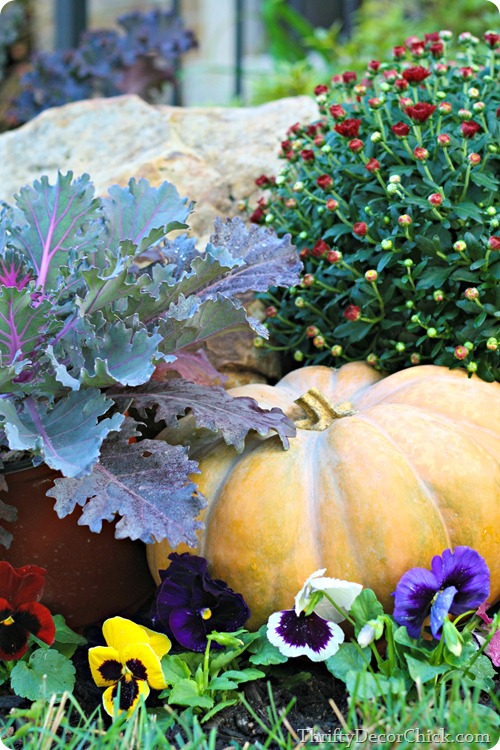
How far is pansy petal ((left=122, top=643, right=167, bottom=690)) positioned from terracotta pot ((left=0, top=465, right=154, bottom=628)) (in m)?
0.34

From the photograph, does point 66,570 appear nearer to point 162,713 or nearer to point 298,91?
point 162,713

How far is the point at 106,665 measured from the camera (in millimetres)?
1498

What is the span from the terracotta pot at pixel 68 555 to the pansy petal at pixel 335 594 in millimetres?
514

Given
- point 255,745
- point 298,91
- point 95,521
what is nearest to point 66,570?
point 95,521

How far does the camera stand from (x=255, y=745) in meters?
1.32

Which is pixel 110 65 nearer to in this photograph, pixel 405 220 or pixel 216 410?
pixel 405 220

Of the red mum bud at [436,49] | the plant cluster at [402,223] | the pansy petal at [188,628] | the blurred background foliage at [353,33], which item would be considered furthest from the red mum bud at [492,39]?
the blurred background foliage at [353,33]

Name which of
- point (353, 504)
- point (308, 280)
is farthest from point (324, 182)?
point (353, 504)

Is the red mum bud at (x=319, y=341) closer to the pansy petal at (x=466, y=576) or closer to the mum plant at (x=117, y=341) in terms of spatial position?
the mum plant at (x=117, y=341)

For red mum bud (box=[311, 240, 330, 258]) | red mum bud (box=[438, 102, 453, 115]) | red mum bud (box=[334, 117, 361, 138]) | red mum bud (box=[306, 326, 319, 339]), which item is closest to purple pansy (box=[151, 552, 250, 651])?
red mum bud (box=[306, 326, 319, 339])

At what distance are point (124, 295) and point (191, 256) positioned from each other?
36cm

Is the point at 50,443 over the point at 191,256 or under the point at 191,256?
under

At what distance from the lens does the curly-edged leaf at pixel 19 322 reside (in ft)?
4.86

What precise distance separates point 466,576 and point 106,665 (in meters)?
0.70
